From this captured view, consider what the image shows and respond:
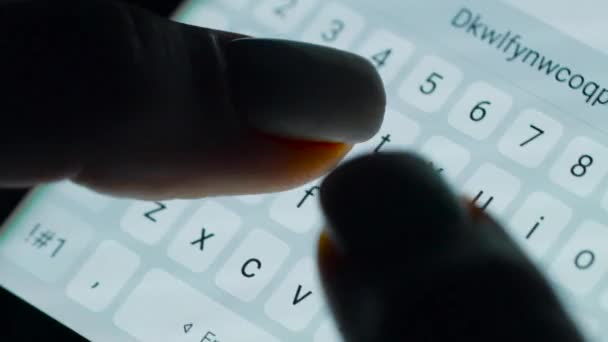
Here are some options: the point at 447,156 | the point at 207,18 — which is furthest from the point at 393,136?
the point at 207,18

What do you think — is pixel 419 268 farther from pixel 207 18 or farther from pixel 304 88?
pixel 207 18

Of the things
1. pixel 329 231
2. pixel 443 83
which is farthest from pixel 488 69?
pixel 329 231

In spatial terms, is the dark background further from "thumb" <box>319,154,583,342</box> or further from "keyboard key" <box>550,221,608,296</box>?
"keyboard key" <box>550,221,608,296</box>

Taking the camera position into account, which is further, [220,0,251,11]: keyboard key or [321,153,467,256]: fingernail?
[220,0,251,11]: keyboard key

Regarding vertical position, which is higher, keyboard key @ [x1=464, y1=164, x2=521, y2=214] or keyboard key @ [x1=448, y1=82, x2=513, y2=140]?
keyboard key @ [x1=448, y1=82, x2=513, y2=140]

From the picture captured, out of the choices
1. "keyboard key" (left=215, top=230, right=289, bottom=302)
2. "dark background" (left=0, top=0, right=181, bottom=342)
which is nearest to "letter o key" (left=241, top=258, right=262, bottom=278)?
"keyboard key" (left=215, top=230, right=289, bottom=302)

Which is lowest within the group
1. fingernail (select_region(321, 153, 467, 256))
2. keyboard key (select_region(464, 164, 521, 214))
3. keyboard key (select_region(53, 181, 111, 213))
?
keyboard key (select_region(53, 181, 111, 213))
